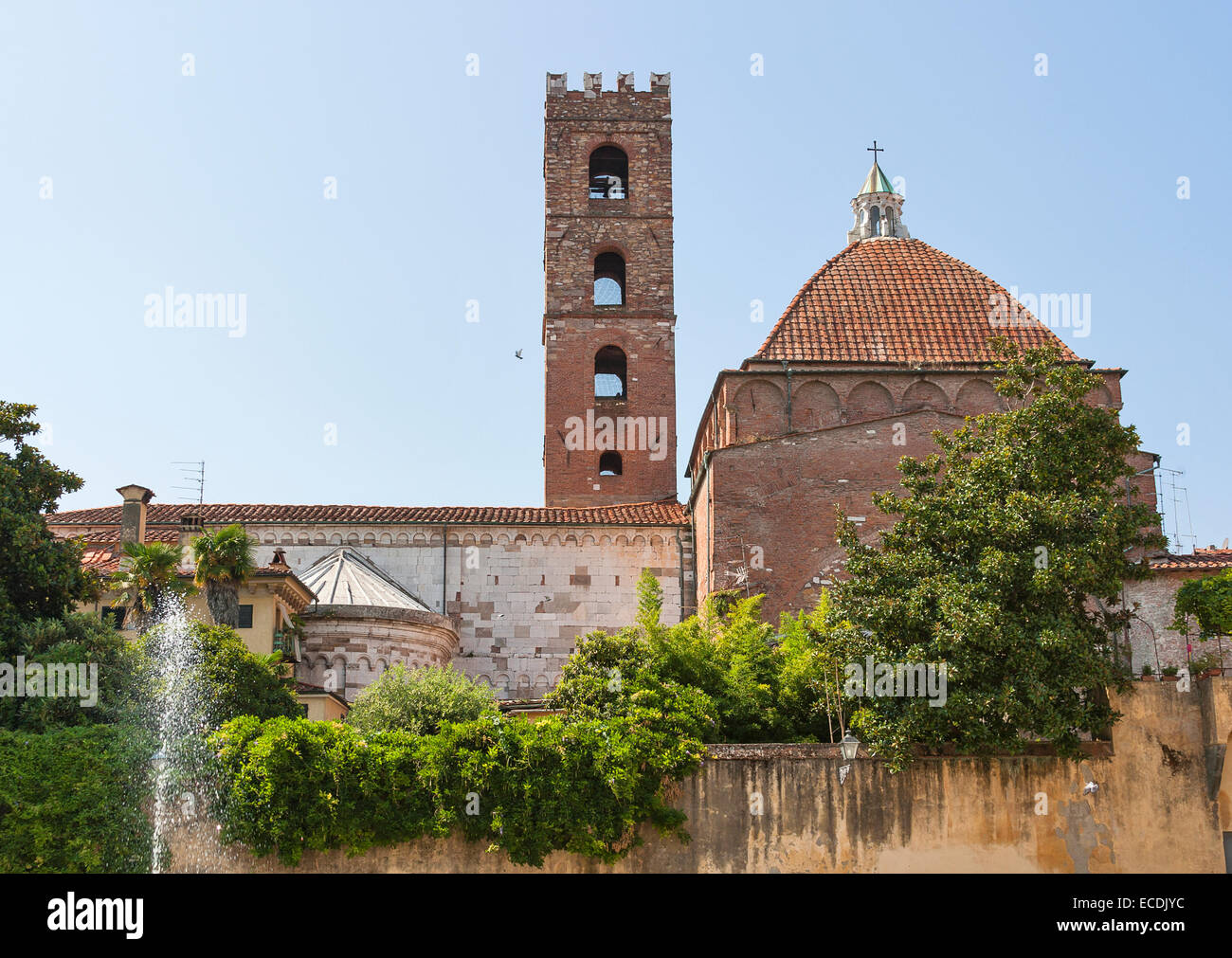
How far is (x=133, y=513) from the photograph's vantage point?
78.0ft

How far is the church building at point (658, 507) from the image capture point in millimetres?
24891

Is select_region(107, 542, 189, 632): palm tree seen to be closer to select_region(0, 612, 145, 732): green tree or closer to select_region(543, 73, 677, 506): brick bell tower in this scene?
select_region(0, 612, 145, 732): green tree

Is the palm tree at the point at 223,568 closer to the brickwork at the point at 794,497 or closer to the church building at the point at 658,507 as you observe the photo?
the church building at the point at 658,507

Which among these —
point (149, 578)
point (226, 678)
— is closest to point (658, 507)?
point (149, 578)

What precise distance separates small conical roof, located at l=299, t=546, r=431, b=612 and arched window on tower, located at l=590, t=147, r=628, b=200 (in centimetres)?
1469

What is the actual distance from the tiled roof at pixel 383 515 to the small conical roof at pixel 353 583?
1.03 meters

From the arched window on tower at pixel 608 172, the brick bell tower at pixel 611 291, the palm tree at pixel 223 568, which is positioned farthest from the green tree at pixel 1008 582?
the arched window on tower at pixel 608 172

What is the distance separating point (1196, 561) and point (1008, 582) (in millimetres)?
9564

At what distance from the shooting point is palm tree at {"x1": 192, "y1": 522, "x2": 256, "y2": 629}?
70.0 ft

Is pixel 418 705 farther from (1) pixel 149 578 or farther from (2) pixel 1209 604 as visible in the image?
(2) pixel 1209 604

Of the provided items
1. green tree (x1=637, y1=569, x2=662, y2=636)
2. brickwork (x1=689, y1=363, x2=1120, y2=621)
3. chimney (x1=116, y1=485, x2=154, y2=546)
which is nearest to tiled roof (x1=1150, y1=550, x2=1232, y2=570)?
brickwork (x1=689, y1=363, x2=1120, y2=621)
